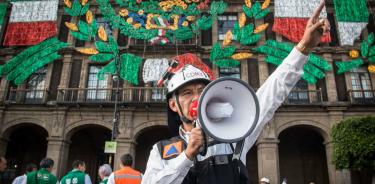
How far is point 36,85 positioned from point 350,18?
1736 cm

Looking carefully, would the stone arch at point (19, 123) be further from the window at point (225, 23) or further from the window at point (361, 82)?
the window at point (361, 82)

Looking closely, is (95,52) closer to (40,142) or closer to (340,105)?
(40,142)

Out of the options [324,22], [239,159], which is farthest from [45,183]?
[324,22]

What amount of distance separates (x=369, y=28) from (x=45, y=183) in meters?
18.1

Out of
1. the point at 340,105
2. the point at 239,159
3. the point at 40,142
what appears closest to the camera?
the point at 239,159

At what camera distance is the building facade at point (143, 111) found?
1532 cm

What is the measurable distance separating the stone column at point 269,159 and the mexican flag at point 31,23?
12.5 metres

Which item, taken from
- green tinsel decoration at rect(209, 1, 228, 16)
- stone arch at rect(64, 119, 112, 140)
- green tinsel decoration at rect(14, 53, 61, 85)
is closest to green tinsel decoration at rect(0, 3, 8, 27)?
green tinsel decoration at rect(14, 53, 61, 85)

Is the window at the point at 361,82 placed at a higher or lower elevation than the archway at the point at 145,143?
higher

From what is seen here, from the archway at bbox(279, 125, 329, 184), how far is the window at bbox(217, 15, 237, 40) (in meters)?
6.60

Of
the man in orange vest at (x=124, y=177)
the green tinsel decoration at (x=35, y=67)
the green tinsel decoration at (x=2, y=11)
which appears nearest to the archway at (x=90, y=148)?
the green tinsel decoration at (x=35, y=67)

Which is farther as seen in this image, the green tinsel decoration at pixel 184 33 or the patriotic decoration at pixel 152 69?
the patriotic decoration at pixel 152 69

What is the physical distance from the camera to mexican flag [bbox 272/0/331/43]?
51.9 ft

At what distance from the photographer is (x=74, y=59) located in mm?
17375
